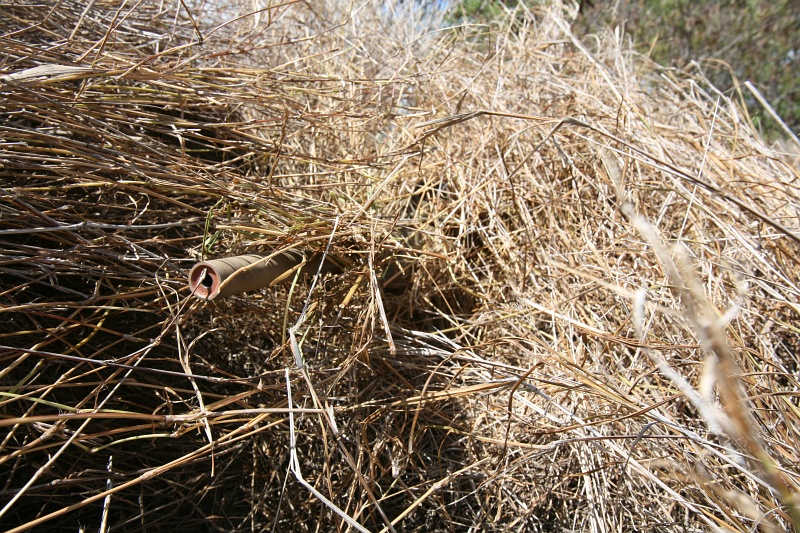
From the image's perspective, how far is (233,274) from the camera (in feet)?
2.92

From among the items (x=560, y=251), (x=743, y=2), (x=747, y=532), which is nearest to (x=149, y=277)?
(x=560, y=251)

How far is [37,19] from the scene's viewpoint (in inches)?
55.1

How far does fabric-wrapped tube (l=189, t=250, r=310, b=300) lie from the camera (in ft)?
2.87

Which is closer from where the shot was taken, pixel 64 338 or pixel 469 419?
pixel 64 338

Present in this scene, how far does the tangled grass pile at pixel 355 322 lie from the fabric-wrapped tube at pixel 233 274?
8 cm

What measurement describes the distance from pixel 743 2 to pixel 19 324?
4.45m

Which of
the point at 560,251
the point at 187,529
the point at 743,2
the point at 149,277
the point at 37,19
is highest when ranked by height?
the point at 743,2

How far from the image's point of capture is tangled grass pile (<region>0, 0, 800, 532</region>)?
980 millimetres

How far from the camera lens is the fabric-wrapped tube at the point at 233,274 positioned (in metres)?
0.87

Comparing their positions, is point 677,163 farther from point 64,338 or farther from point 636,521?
point 64,338

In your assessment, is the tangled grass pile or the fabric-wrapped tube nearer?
the fabric-wrapped tube

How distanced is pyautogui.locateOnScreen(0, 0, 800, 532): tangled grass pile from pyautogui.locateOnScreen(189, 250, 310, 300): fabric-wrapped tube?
8 centimetres

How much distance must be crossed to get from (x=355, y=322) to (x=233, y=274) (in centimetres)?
36

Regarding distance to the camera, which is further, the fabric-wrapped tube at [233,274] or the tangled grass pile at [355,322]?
the tangled grass pile at [355,322]
